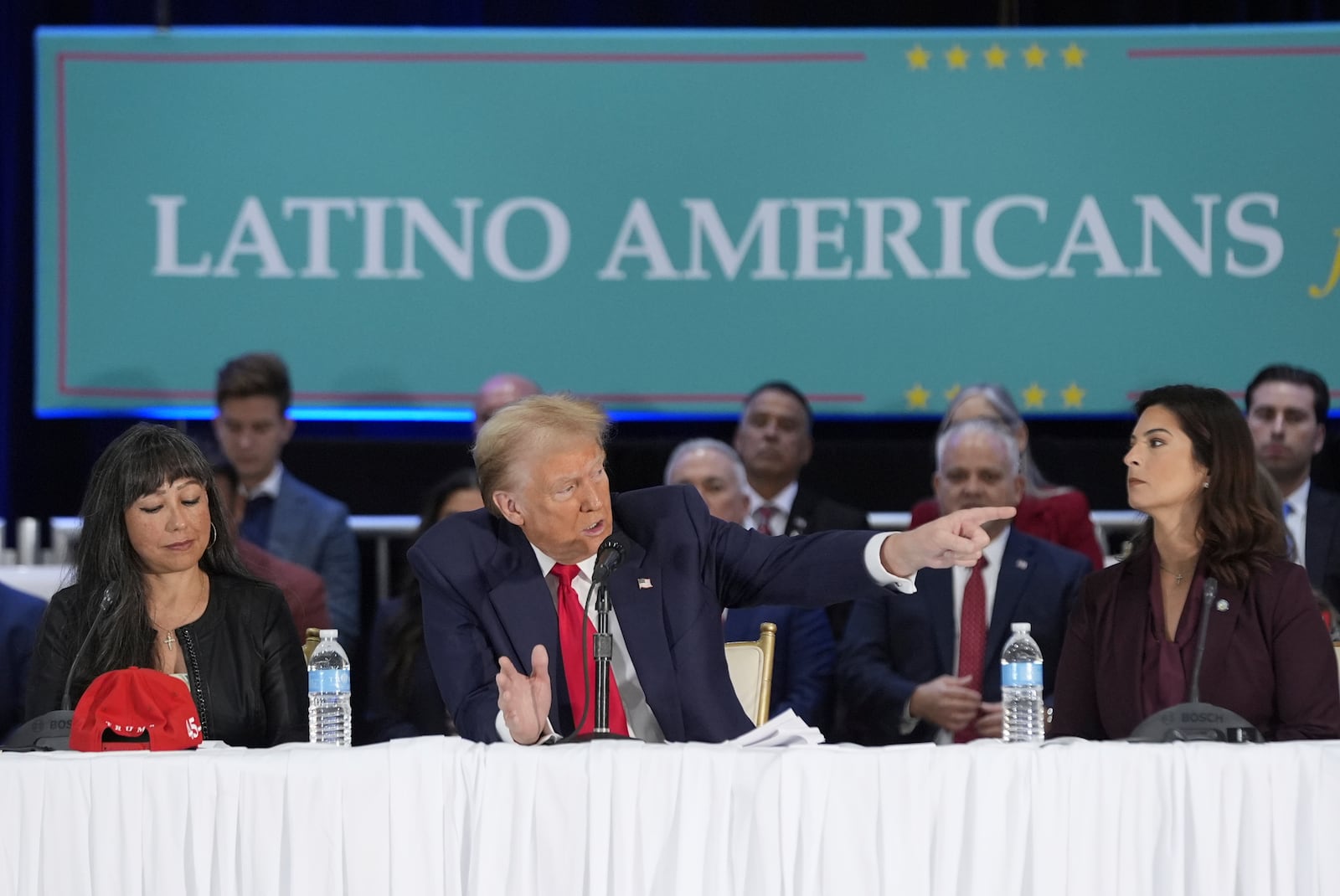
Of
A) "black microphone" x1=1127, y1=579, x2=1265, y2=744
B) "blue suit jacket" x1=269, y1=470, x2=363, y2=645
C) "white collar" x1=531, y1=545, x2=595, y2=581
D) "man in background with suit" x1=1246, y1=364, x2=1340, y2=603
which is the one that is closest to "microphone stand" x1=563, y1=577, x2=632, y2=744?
"white collar" x1=531, y1=545, x2=595, y2=581

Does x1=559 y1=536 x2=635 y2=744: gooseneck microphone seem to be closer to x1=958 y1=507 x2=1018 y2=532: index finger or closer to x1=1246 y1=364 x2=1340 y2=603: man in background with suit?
x1=958 y1=507 x2=1018 y2=532: index finger

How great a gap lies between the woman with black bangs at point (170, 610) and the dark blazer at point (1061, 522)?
2039mm

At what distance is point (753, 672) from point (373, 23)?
3373 mm

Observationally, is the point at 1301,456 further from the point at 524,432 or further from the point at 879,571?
the point at 524,432

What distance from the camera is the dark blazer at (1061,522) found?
4.64 metres

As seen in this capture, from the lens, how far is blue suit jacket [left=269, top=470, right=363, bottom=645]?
493cm

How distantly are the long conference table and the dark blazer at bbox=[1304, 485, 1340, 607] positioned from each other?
2417 mm

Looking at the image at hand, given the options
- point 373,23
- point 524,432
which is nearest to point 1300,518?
point 524,432

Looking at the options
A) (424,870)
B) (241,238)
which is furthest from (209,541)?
(241,238)

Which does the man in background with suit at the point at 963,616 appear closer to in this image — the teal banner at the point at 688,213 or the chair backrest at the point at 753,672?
the chair backrest at the point at 753,672

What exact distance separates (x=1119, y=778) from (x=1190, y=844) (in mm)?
122

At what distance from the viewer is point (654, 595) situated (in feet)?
9.29

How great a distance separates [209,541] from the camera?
3.28 meters

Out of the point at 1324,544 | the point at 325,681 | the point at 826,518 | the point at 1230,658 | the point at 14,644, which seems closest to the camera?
the point at 1230,658
